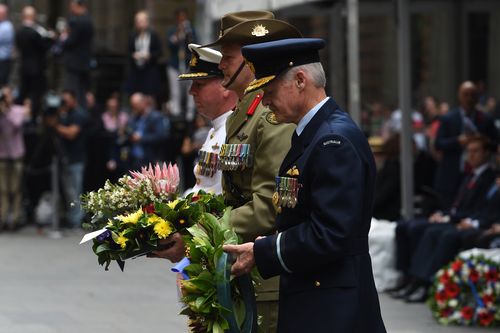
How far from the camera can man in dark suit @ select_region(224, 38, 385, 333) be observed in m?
4.57

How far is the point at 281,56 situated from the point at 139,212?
3.18 ft

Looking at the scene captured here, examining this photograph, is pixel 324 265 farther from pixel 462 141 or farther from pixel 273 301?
pixel 462 141

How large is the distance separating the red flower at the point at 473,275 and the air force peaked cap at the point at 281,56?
634 centimetres

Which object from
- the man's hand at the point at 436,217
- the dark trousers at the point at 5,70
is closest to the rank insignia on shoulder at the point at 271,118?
the man's hand at the point at 436,217

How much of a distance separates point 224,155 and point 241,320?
853mm

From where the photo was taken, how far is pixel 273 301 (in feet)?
18.1

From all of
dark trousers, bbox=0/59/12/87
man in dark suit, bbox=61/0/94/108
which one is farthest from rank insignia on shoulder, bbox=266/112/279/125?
dark trousers, bbox=0/59/12/87

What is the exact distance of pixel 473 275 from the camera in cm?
1088

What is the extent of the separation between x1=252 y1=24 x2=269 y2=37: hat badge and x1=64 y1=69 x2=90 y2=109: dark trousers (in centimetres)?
1535

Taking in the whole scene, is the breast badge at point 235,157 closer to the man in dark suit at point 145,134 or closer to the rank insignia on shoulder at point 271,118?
the rank insignia on shoulder at point 271,118

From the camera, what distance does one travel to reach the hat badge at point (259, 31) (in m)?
Result: 5.46

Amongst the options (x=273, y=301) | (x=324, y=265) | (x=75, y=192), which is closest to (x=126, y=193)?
(x=273, y=301)

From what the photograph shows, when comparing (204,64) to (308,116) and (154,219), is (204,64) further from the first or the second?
(308,116)

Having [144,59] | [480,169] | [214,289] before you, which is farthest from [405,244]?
[144,59]
